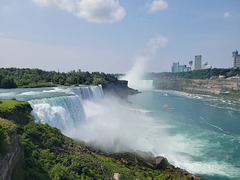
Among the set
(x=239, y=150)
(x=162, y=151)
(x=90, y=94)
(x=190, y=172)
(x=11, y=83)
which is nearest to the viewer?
(x=190, y=172)

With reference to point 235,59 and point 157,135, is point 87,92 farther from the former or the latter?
point 235,59

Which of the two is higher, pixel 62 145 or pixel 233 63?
pixel 233 63

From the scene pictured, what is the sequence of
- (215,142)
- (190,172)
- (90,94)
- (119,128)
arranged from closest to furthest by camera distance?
(190,172), (215,142), (119,128), (90,94)

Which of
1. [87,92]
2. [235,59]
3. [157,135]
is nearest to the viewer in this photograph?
[157,135]

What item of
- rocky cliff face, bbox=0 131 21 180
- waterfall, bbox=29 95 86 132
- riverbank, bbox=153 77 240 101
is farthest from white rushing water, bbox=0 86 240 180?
riverbank, bbox=153 77 240 101

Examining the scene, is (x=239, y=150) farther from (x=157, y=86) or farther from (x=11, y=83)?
(x=157, y=86)

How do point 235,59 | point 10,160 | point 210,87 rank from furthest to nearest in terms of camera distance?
point 235,59 → point 210,87 → point 10,160

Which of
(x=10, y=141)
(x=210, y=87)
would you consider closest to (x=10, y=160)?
(x=10, y=141)

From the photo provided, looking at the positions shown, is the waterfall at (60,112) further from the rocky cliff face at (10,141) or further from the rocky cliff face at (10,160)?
the rocky cliff face at (10,160)

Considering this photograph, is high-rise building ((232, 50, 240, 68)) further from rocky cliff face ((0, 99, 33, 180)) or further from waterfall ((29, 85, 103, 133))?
rocky cliff face ((0, 99, 33, 180))

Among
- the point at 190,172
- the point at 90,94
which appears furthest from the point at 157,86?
the point at 190,172

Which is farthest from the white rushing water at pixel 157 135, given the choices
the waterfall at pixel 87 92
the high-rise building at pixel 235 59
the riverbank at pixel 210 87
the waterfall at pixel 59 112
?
the high-rise building at pixel 235 59
